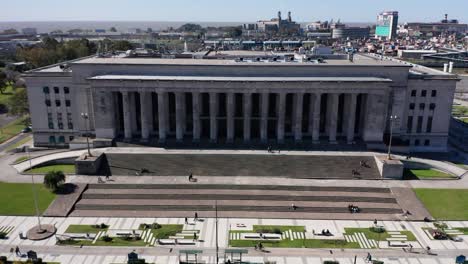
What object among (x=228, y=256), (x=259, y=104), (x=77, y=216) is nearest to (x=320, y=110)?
(x=259, y=104)

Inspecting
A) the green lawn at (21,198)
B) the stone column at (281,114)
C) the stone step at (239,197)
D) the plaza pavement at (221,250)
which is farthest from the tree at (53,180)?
the stone column at (281,114)

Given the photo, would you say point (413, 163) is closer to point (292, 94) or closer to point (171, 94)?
point (292, 94)

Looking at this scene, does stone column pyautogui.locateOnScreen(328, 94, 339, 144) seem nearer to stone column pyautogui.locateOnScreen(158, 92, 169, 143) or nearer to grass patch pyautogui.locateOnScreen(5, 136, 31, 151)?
stone column pyautogui.locateOnScreen(158, 92, 169, 143)

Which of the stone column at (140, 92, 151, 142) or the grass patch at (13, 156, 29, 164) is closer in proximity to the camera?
the grass patch at (13, 156, 29, 164)

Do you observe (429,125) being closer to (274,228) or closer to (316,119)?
(316,119)

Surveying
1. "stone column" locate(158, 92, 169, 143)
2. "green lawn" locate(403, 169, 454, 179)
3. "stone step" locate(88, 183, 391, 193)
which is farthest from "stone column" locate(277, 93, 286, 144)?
"green lawn" locate(403, 169, 454, 179)

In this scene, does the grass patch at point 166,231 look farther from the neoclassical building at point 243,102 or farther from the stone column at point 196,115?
the stone column at point 196,115
